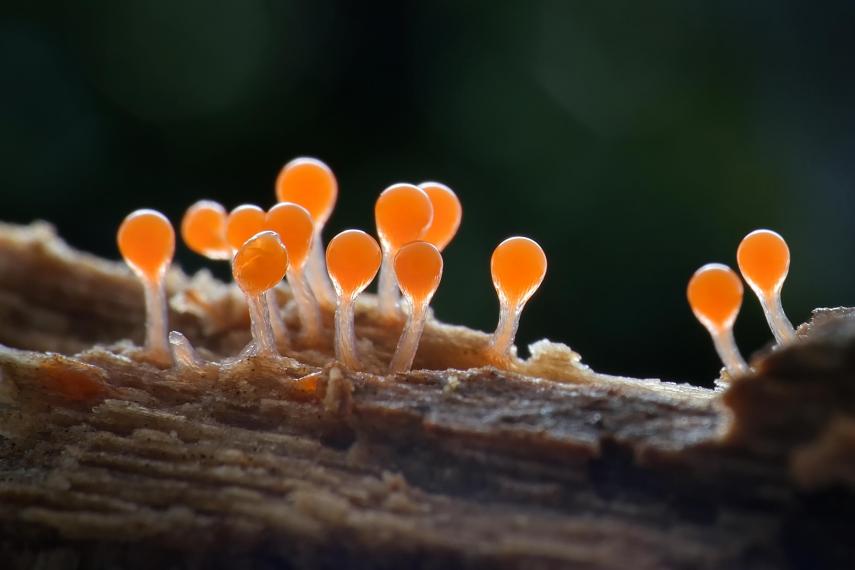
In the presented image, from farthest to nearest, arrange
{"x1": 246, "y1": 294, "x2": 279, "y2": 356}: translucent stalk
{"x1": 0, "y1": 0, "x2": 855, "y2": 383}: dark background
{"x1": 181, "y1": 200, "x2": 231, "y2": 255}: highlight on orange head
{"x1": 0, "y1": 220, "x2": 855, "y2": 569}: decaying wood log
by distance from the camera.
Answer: {"x1": 0, "y1": 0, "x2": 855, "y2": 383}: dark background
{"x1": 181, "y1": 200, "x2": 231, "y2": 255}: highlight on orange head
{"x1": 246, "y1": 294, "x2": 279, "y2": 356}: translucent stalk
{"x1": 0, "y1": 220, "x2": 855, "y2": 569}: decaying wood log

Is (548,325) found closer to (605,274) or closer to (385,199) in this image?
(605,274)

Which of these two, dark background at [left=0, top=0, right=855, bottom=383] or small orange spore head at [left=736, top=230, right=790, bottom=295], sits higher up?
dark background at [left=0, top=0, right=855, bottom=383]

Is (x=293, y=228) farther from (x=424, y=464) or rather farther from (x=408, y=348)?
(x=424, y=464)

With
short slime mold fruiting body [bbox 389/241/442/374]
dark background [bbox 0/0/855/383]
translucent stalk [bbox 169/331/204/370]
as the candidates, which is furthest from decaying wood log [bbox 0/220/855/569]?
dark background [bbox 0/0/855/383]

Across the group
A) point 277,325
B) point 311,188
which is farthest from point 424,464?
point 311,188

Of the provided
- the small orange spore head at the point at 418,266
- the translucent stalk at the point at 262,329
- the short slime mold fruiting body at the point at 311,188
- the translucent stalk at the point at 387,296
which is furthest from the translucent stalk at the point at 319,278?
the small orange spore head at the point at 418,266

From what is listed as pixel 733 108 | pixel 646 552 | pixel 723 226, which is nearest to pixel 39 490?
pixel 646 552

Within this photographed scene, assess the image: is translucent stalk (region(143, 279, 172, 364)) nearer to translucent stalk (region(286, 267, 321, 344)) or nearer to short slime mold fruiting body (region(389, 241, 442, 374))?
translucent stalk (region(286, 267, 321, 344))

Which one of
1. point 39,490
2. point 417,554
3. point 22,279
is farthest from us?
point 22,279

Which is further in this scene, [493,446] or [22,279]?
[22,279]
